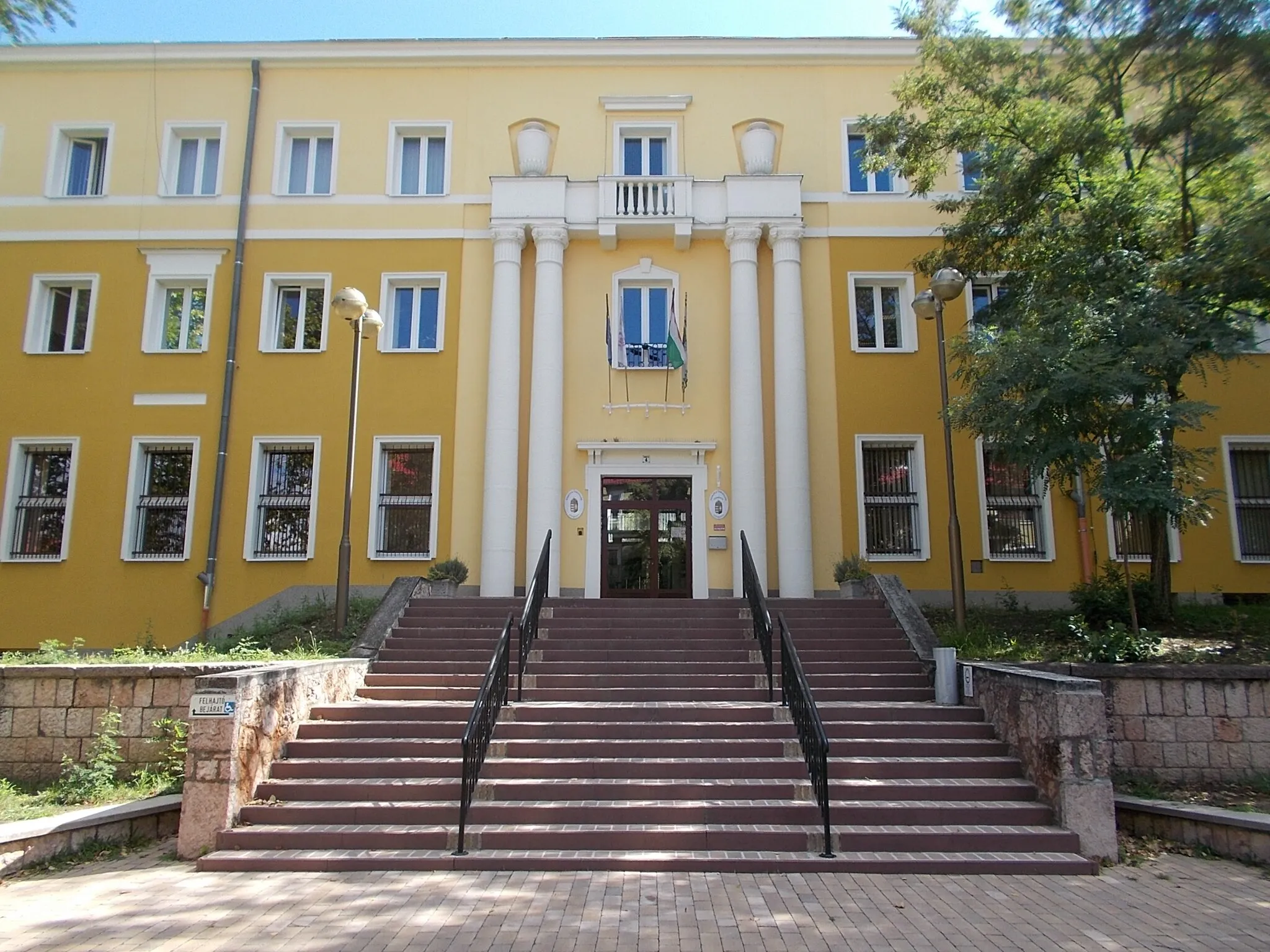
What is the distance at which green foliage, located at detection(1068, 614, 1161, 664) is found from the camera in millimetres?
8945

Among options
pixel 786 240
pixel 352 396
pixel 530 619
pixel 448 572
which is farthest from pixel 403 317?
pixel 530 619

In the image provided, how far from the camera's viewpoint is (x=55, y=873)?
21.3ft

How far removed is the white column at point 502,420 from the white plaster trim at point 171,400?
5.23 metres

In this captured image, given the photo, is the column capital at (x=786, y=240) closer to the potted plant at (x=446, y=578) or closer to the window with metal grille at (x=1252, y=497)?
the potted plant at (x=446, y=578)

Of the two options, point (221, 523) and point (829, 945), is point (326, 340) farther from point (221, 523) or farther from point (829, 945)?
point (829, 945)

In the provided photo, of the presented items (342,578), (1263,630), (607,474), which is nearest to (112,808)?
(342,578)

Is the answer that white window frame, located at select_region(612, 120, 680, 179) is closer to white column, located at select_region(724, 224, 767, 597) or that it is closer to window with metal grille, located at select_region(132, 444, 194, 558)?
white column, located at select_region(724, 224, 767, 597)

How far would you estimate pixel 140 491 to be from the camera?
49.5ft

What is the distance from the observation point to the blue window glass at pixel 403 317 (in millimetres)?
15883

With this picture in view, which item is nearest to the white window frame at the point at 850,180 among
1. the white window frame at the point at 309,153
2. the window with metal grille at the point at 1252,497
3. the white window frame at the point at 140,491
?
the window with metal grille at the point at 1252,497

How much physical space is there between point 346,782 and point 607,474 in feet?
27.6

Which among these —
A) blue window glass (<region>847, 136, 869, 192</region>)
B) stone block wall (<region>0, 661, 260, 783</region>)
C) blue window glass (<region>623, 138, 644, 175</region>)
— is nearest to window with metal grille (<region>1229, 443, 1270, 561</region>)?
blue window glass (<region>847, 136, 869, 192</region>)

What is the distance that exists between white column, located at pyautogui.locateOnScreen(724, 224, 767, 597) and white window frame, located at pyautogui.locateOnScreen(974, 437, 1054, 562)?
379cm

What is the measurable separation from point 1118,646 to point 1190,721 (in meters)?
0.94
